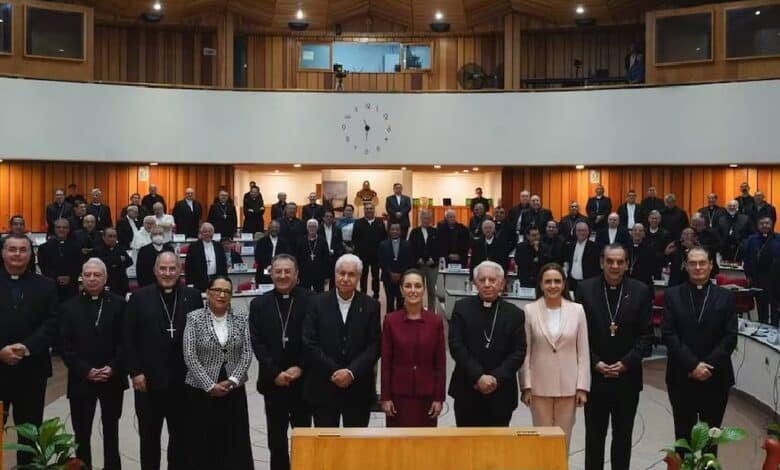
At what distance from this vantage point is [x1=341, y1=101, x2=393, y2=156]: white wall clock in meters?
17.6

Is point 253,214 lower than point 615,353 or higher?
higher

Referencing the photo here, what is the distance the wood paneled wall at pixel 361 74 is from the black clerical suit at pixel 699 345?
14.6 m

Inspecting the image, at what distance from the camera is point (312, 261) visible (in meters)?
11.4

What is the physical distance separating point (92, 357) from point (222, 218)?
371 inches

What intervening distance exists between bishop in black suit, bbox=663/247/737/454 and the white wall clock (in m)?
12.6

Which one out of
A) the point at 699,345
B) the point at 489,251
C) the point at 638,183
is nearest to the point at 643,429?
the point at 699,345

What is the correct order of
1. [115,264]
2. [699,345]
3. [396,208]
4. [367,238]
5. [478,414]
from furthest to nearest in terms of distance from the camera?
[396,208] < [367,238] < [115,264] < [699,345] < [478,414]

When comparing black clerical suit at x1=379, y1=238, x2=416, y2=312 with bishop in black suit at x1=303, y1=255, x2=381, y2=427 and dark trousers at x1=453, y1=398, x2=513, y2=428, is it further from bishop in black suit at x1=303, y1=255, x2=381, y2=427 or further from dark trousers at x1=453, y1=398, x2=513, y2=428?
dark trousers at x1=453, y1=398, x2=513, y2=428

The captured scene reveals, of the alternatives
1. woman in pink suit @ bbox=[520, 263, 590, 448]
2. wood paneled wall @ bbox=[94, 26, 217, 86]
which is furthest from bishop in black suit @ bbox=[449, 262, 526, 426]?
wood paneled wall @ bbox=[94, 26, 217, 86]

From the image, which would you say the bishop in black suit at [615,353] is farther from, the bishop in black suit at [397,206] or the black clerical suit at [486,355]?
the bishop in black suit at [397,206]

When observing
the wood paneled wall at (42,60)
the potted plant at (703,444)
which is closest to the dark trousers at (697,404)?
the potted plant at (703,444)

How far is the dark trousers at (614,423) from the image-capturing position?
5.32m

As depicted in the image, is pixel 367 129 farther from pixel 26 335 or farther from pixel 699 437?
pixel 699 437

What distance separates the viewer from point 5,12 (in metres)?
16.0
